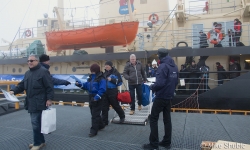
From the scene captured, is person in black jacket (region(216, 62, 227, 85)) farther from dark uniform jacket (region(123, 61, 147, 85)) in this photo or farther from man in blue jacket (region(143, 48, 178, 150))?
man in blue jacket (region(143, 48, 178, 150))

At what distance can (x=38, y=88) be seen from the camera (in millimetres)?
3344

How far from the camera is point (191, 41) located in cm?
925

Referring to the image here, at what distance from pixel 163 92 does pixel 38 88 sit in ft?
6.44

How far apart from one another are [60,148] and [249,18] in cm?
880

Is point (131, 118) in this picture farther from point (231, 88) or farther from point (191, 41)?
point (191, 41)

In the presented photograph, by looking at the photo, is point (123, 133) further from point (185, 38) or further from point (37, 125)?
point (185, 38)

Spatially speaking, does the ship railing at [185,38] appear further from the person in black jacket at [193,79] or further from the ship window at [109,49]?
the person in black jacket at [193,79]

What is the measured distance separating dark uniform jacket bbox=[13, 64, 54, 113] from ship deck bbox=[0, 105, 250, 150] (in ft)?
2.72

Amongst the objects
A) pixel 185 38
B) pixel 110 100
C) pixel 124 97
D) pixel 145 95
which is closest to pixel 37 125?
pixel 110 100

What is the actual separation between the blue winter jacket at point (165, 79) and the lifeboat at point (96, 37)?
19.4 feet

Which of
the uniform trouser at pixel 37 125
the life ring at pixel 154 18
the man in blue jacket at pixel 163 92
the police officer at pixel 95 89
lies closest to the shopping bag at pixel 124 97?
the police officer at pixel 95 89

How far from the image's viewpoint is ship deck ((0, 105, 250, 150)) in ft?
12.2

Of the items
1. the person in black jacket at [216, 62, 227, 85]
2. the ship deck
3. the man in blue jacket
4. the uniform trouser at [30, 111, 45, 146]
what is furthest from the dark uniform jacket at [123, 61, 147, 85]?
the person in black jacket at [216, 62, 227, 85]

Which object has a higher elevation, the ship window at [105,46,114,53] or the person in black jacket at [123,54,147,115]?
the ship window at [105,46,114,53]
